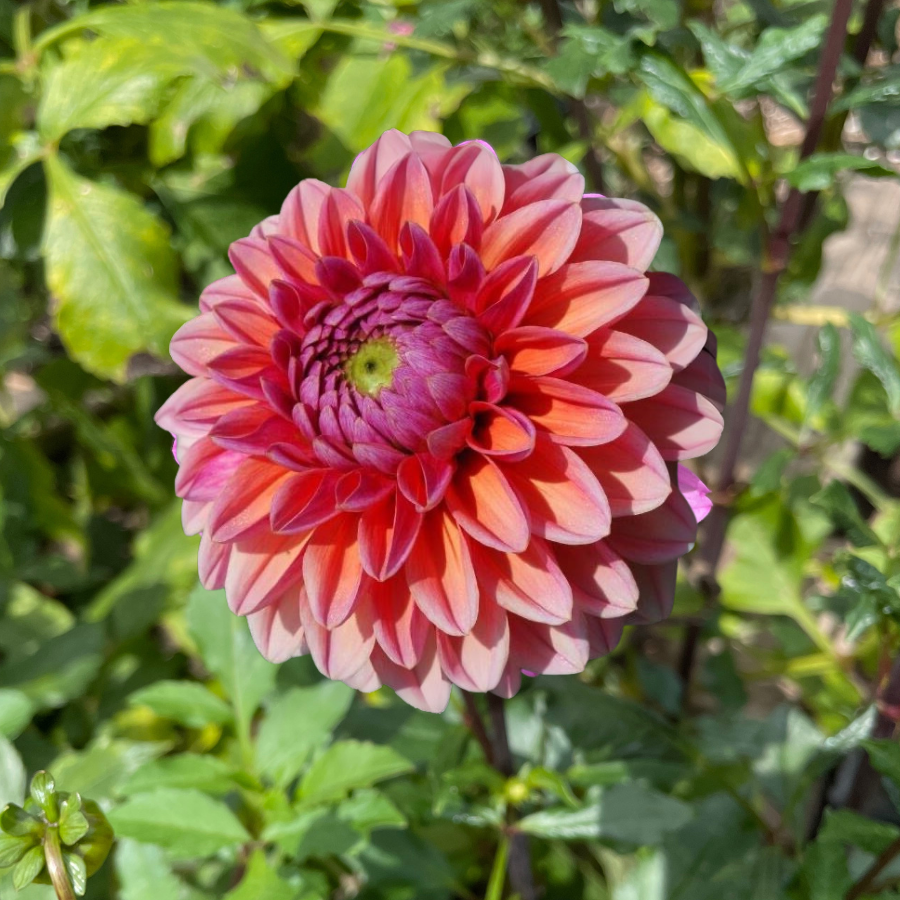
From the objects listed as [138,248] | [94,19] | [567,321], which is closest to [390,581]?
[567,321]

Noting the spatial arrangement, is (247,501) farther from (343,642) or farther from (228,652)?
(228,652)

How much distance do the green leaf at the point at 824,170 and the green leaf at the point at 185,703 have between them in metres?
0.71

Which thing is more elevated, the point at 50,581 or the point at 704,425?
the point at 704,425

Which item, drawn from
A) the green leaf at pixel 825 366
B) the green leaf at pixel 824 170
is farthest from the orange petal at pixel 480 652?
the green leaf at pixel 825 366

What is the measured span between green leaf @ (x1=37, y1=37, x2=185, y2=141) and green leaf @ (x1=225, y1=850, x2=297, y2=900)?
2.47 ft

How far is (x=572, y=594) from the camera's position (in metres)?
0.48

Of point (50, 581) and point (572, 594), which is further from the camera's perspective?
point (50, 581)

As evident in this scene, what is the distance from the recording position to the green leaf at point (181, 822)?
0.63m

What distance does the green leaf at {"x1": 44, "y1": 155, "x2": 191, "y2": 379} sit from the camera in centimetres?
89

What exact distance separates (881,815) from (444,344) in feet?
2.97

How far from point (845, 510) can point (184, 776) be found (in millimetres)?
636

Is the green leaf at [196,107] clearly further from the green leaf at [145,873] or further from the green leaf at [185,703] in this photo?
the green leaf at [145,873]

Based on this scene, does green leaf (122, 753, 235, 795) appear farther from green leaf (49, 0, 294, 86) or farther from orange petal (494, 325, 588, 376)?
green leaf (49, 0, 294, 86)

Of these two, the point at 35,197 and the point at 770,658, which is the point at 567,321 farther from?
the point at 770,658
